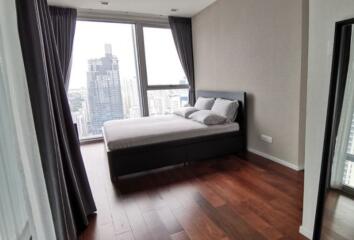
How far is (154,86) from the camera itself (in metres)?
5.21

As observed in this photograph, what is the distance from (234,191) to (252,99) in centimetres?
168

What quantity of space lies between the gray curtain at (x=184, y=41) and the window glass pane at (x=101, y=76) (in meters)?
1.00

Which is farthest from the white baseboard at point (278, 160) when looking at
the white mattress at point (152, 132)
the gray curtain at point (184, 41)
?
the gray curtain at point (184, 41)

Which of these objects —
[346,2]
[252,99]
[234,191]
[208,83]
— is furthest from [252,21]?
[234,191]

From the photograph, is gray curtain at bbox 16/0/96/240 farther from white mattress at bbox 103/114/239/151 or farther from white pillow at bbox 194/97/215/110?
white pillow at bbox 194/97/215/110

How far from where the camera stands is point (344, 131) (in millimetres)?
1387

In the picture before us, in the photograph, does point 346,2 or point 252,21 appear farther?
point 252,21

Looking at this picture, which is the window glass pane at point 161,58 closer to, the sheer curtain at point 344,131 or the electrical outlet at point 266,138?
the electrical outlet at point 266,138

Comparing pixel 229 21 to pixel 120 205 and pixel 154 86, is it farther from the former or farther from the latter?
pixel 120 205

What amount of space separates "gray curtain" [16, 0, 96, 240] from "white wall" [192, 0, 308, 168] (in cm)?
264

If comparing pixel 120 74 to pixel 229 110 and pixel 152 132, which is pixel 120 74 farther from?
pixel 229 110

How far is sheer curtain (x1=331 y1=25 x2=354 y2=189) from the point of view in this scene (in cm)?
133

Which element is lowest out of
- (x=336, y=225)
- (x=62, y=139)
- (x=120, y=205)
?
(x=120, y=205)

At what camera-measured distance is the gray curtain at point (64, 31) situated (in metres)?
4.09
